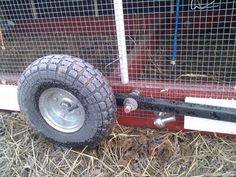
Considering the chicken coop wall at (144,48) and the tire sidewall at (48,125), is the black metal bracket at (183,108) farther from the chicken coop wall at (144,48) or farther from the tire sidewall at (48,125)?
the tire sidewall at (48,125)

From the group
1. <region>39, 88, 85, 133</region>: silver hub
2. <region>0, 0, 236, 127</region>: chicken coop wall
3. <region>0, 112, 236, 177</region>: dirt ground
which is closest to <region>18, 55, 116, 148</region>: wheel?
<region>39, 88, 85, 133</region>: silver hub

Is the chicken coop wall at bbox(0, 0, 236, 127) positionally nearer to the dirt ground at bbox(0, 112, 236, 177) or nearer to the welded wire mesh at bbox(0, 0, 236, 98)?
the welded wire mesh at bbox(0, 0, 236, 98)

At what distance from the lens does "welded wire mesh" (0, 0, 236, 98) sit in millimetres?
2186

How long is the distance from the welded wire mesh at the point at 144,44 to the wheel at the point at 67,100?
336 mm

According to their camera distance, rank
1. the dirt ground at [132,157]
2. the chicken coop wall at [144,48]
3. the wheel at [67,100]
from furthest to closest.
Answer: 1. the chicken coop wall at [144,48]
2. the dirt ground at [132,157]
3. the wheel at [67,100]

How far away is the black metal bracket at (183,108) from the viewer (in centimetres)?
187

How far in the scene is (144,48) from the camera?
7.84ft

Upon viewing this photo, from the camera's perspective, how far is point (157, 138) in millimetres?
A: 2133

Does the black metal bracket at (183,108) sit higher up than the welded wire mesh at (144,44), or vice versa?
the welded wire mesh at (144,44)

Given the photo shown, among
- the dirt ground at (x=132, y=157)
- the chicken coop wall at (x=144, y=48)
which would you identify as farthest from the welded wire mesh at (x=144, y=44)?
the dirt ground at (x=132, y=157)

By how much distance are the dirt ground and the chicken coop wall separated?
7.2 inches

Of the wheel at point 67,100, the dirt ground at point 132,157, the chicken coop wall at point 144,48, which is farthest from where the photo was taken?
the chicken coop wall at point 144,48

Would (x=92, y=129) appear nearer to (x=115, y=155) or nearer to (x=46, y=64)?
(x=115, y=155)

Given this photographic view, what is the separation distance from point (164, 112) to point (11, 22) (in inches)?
72.2
